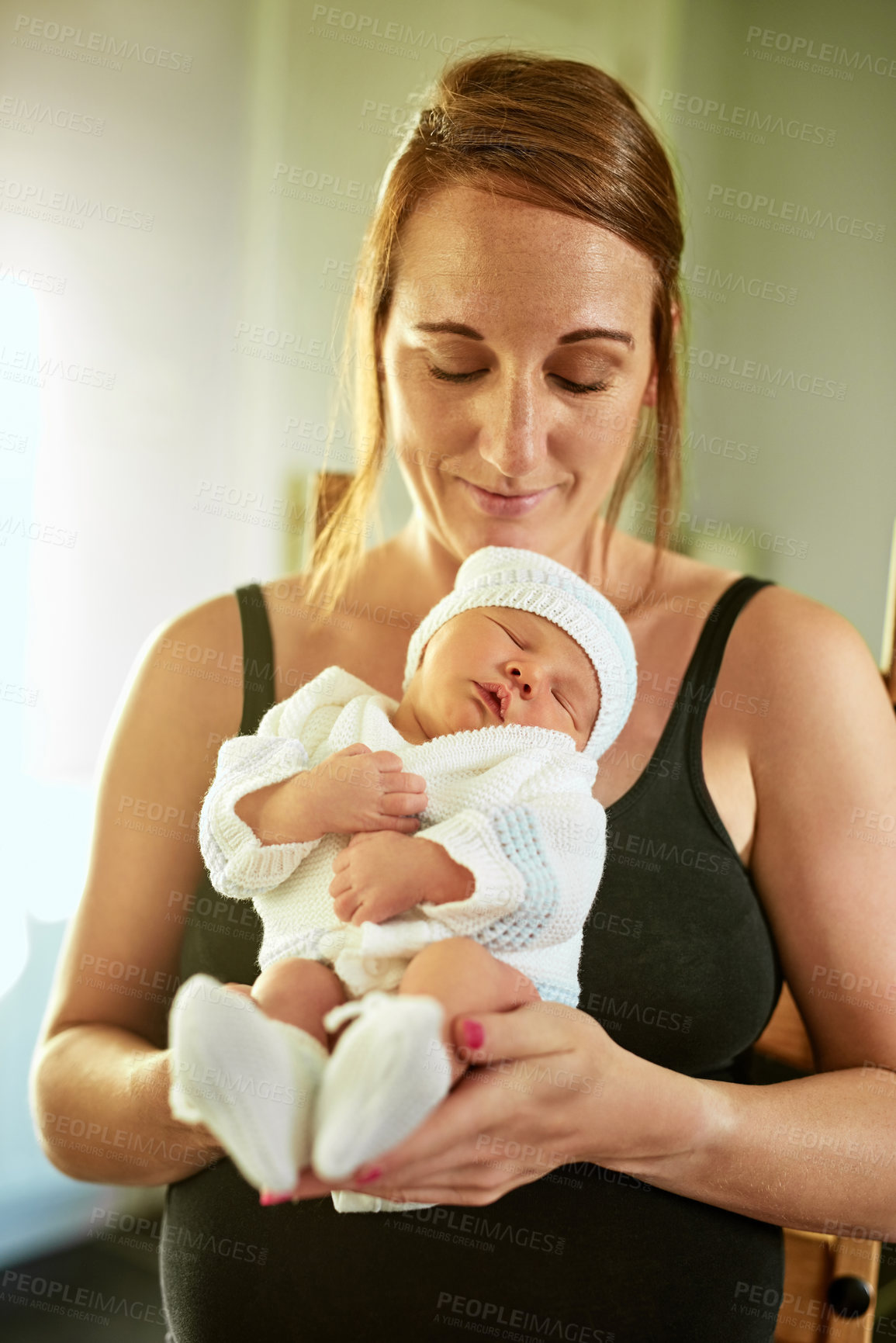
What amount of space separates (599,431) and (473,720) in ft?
1.20

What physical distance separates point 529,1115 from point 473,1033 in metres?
0.09

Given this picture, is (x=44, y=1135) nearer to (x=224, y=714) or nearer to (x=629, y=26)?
(x=224, y=714)

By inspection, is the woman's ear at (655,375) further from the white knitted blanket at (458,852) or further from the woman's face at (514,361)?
the white knitted blanket at (458,852)

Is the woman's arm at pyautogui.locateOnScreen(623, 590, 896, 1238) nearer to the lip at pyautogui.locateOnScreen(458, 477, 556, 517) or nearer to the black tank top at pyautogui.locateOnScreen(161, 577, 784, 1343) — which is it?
the black tank top at pyautogui.locateOnScreen(161, 577, 784, 1343)

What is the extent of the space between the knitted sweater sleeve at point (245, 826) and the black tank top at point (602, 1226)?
250 mm

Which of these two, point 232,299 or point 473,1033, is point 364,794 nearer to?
point 473,1033

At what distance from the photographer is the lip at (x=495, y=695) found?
87 centimetres

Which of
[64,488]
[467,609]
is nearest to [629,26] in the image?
[64,488]

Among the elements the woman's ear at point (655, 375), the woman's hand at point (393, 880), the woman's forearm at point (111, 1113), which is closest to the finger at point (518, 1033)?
the woman's hand at point (393, 880)

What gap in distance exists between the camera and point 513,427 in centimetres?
99

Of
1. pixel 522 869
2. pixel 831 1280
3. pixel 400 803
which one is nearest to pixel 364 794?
pixel 400 803

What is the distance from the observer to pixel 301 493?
2.47 m

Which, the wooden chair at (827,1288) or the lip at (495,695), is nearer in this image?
the lip at (495,695)

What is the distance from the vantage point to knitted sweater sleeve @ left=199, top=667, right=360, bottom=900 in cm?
82
